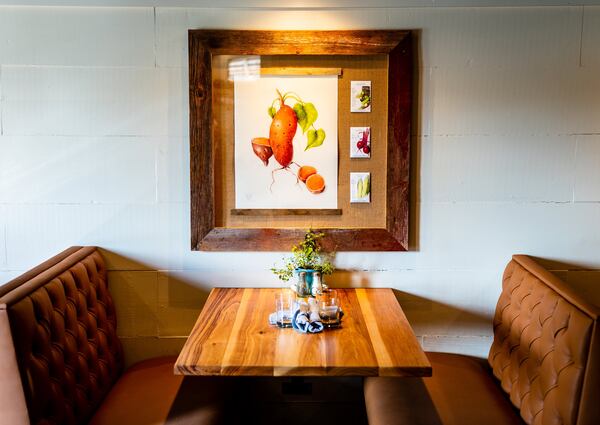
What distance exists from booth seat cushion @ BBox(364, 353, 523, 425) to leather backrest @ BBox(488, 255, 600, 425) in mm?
66

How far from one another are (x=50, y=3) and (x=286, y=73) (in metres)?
1.09

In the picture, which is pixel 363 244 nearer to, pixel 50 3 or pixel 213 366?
pixel 213 366

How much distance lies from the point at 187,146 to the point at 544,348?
1.70m

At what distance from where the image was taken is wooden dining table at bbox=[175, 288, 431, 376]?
185 cm

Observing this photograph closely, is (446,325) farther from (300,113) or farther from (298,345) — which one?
(300,113)

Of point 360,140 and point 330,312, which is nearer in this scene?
point 330,312

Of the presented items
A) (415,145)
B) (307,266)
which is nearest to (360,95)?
(415,145)

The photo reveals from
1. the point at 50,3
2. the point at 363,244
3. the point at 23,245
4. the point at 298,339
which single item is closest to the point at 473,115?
the point at 363,244

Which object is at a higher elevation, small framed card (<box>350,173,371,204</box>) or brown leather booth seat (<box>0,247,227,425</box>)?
small framed card (<box>350,173,371,204</box>)

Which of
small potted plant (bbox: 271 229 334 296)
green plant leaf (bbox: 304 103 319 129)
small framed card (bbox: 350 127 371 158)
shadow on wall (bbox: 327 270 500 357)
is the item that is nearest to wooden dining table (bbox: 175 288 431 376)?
small potted plant (bbox: 271 229 334 296)

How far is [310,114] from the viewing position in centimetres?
261

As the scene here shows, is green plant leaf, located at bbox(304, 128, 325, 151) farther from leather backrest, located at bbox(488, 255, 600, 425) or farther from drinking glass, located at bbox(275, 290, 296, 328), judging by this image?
leather backrest, located at bbox(488, 255, 600, 425)

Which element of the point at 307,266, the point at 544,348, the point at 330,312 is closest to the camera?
the point at 544,348

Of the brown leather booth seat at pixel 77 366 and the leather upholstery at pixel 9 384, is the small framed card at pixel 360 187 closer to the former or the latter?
the brown leather booth seat at pixel 77 366
